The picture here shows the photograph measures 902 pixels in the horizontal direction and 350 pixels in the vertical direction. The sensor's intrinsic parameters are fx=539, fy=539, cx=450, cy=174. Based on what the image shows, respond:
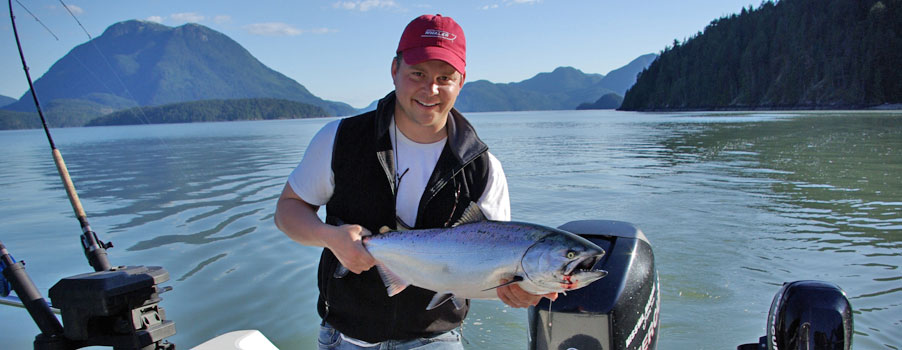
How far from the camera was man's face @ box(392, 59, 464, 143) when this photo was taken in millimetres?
2365

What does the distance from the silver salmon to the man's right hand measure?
0.18 ft

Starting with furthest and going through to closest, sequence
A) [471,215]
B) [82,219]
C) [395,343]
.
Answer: [82,219] → [395,343] → [471,215]

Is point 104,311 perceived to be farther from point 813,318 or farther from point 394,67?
point 813,318

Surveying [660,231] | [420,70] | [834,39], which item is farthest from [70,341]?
[834,39]

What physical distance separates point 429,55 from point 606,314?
1598mm

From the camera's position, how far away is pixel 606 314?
9.15 ft

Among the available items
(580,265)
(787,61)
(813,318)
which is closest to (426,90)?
(580,265)

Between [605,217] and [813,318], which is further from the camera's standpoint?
[605,217]

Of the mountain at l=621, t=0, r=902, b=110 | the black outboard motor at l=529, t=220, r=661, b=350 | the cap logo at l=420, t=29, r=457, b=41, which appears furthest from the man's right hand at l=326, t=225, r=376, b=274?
the mountain at l=621, t=0, r=902, b=110

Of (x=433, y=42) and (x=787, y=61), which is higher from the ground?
(x=787, y=61)

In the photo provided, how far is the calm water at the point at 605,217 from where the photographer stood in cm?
613

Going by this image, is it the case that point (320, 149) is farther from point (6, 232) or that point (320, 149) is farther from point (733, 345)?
point (6, 232)

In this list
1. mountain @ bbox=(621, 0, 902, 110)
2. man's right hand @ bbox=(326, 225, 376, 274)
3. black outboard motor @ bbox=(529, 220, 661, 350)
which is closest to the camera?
man's right hand @ bbox=(326, 225, 376, 274)

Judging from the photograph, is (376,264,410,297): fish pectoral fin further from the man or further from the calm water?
the calm water
